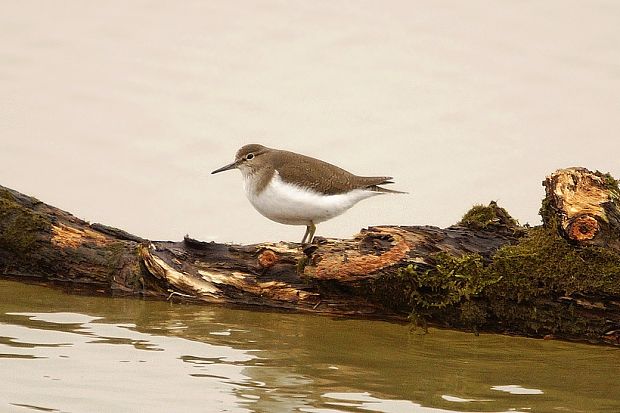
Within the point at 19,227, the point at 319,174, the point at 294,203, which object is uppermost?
the point at 319,174

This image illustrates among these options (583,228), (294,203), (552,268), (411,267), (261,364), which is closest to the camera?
(261,364)

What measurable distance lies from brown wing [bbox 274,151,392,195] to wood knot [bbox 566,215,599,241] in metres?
2.73

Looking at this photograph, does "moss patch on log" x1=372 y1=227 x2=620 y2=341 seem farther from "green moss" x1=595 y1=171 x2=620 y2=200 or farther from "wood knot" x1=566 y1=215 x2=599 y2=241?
"green moss" x1=595 y1=171 x2=620 y2=200

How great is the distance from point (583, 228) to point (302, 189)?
114 inches

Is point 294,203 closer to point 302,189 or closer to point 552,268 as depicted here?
point 302,189

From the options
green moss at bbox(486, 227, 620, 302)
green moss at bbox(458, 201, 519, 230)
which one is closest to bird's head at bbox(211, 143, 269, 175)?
green moss at bbox(458, 201, 519, 230)

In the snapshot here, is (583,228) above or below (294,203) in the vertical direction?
below

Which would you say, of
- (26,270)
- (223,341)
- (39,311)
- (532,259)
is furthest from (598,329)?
(26,270)

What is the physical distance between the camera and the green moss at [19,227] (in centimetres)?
987

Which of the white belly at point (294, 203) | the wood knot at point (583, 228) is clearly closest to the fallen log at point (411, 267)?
the wood knot at point (583, 228)

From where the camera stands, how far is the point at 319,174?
1050cm

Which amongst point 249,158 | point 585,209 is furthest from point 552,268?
point 249,158

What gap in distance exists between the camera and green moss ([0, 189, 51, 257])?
32.4ft

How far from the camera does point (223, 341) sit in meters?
8.34
